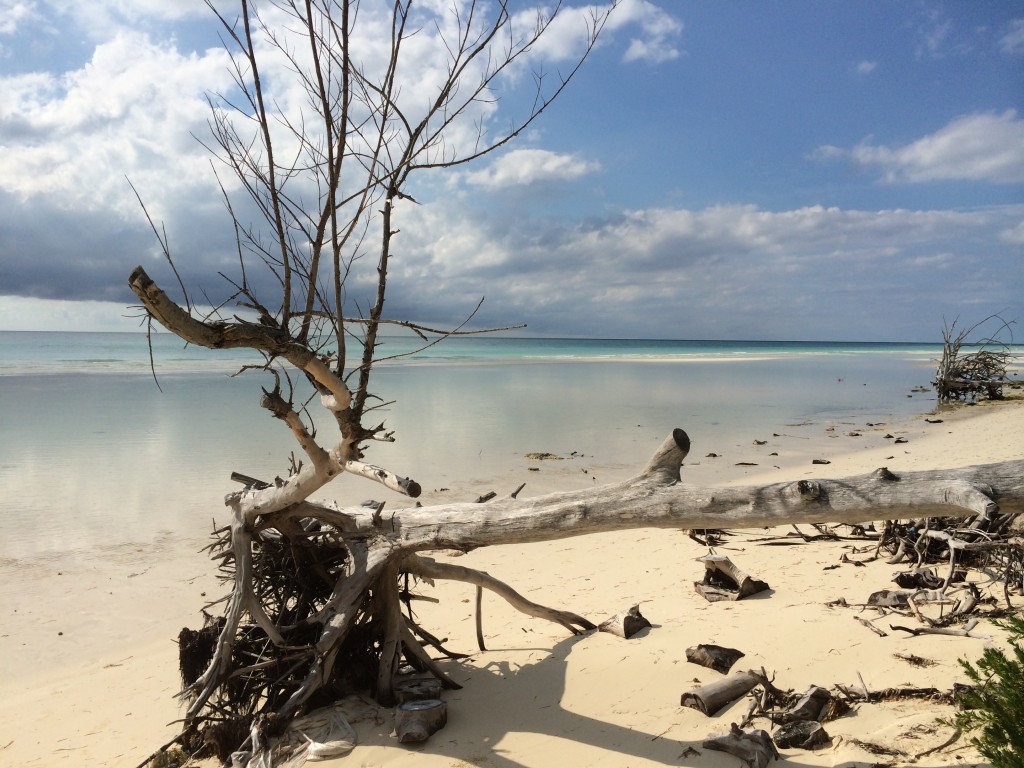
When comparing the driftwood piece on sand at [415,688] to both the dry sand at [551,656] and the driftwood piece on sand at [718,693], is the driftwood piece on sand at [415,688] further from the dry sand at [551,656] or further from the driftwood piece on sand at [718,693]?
the driftwood piece on sand at [718,693]

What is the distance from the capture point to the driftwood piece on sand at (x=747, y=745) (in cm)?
330

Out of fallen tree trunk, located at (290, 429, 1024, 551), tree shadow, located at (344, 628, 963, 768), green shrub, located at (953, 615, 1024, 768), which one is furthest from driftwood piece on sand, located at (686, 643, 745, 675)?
green shrub, located at (953, 615, 1024, 768)

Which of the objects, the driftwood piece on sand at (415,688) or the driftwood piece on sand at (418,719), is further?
the driftwood piece on sand at (415,688)

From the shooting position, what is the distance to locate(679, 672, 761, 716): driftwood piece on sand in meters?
3.85

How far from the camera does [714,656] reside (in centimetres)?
433

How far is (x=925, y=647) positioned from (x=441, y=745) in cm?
308

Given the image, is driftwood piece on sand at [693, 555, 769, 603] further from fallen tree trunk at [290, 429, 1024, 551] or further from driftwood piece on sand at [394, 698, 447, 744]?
driftwood piece on sand at [394, 698, 447, 744]

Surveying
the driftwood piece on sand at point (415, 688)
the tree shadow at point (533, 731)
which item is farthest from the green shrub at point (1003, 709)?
the driftwood piece on sand at point (415, 688)

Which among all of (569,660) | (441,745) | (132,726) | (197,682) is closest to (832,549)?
(569,660)

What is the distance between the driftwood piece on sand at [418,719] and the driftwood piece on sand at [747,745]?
153 cm

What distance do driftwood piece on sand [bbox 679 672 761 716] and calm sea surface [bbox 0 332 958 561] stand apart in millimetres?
7369

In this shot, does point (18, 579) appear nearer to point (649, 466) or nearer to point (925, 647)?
point (649, 466)

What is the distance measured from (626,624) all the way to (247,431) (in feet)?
45.6

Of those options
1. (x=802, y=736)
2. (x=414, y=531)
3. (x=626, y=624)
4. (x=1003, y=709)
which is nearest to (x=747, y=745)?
(x=802, y=736)
